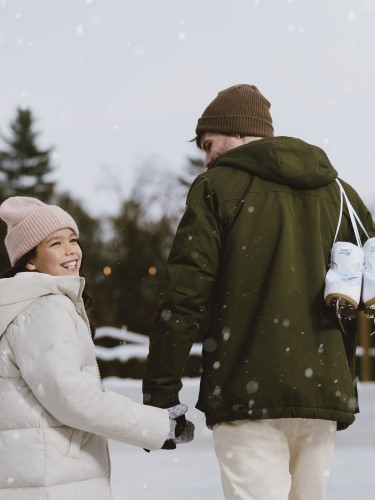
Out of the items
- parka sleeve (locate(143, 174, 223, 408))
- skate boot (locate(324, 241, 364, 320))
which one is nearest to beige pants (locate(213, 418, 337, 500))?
parka sleeve (locate(143, 174, 223, 408))

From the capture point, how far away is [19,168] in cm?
4144

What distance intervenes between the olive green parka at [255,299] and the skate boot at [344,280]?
0.05 metres

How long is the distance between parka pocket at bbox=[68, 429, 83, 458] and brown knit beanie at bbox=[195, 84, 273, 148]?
4.10 feet

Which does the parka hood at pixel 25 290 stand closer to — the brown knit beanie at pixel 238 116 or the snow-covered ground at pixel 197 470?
the brown knit beanie at pixel 238 116

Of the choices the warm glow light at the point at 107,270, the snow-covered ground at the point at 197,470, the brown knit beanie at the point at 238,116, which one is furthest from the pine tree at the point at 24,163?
the brown knit beanie at the point at 238,116

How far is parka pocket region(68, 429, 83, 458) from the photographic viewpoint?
9.16 feet

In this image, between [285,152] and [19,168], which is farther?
[19,168]

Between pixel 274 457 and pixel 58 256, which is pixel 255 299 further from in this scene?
pixel 58 256

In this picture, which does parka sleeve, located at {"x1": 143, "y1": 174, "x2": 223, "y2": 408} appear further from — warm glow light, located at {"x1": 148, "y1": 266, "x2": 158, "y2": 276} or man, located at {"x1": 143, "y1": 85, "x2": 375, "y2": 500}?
warm glow light, located at {"x1": 148, "y1": 266, "x2": 158, "y2": 276}

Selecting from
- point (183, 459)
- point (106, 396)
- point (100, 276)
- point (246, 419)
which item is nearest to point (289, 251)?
point (246, 419)

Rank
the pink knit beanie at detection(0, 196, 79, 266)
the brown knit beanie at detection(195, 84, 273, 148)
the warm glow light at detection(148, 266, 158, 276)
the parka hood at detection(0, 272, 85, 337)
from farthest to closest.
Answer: the warm glow light at detection(148, 266, 158, 276) < the brown knit beanie at detection(195, 84, 273, 148) < the pink knit beanie at detection(0, 196, 79, 266) < the parka hood at detection(0, 272, 85, 337)

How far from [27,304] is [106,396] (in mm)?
362

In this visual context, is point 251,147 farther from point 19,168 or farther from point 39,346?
point 19,168

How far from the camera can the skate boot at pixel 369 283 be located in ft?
10.5
